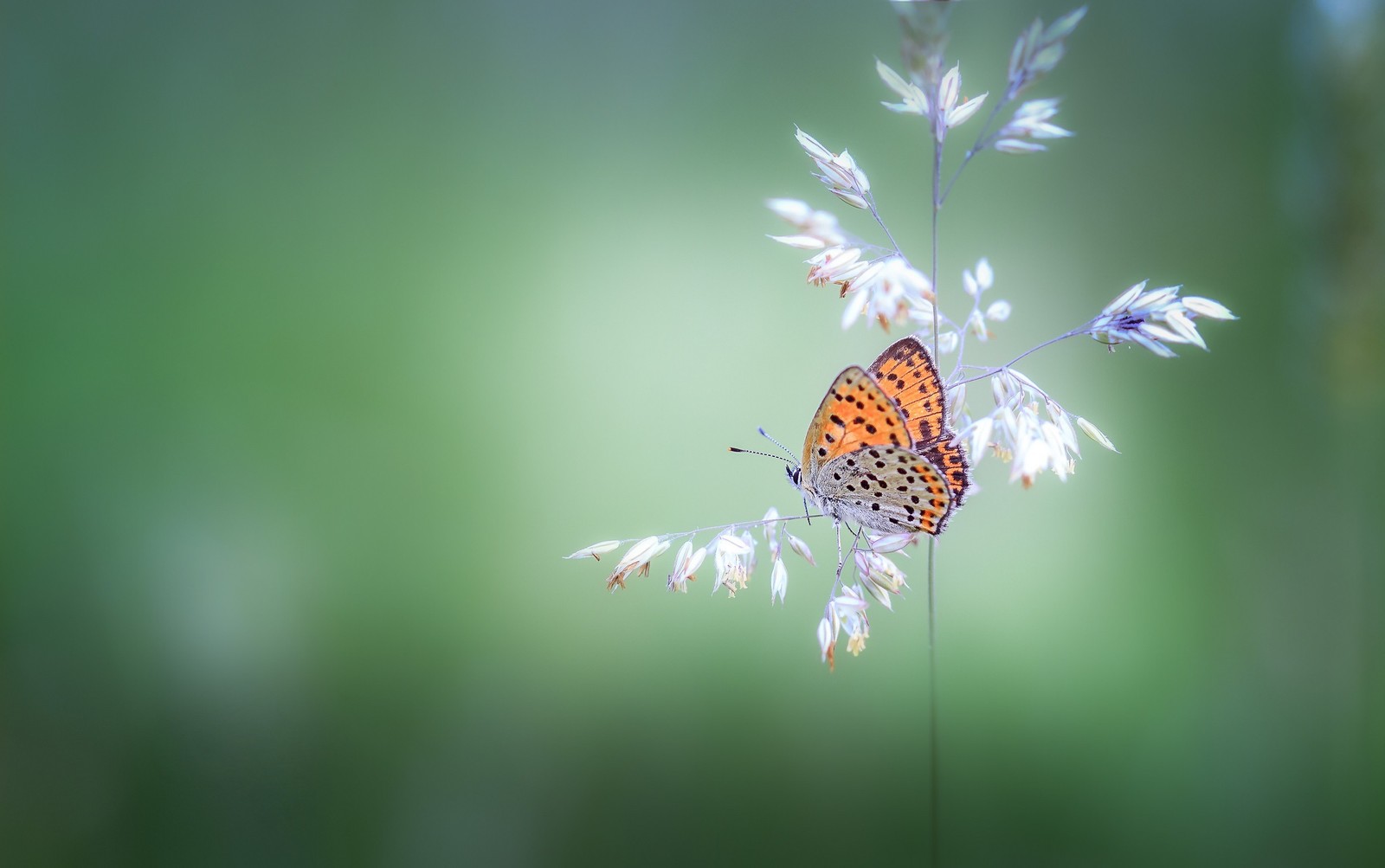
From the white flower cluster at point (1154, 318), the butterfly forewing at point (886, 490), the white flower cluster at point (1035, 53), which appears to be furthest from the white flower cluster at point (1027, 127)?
the butterfly forewing at point (886, 490)

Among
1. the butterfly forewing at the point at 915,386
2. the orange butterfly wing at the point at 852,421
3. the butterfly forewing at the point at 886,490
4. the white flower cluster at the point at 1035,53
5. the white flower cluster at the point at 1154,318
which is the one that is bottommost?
the butterfly forewing at the point at 886,490

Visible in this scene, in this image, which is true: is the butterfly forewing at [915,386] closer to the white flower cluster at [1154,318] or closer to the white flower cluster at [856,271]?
the white flower cluster at [856,271]

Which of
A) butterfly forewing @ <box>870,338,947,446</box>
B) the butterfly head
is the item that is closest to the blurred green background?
the butterfly head

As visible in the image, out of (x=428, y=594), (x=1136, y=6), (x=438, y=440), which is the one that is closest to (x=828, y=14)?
(x=1136, y=6)

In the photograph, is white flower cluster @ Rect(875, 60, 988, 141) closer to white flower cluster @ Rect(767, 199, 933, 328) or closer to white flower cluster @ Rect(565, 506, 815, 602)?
white flower cluster @ Rect(767, 199, 933, 328)

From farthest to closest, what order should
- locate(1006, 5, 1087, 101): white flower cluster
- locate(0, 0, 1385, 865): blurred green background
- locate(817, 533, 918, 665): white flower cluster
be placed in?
locate(0, 0, 1385, 865): blurred green background < locate(817, 533, 918, 665): white flower cluster < locate(1006, 5, 1087, 101): white flower cluster

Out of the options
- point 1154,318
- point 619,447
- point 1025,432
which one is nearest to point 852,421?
point 1025,432

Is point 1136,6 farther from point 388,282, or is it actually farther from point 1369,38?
point 388,282

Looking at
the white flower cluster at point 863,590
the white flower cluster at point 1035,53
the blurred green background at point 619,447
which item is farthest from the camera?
the blurred green background at point 619,447
